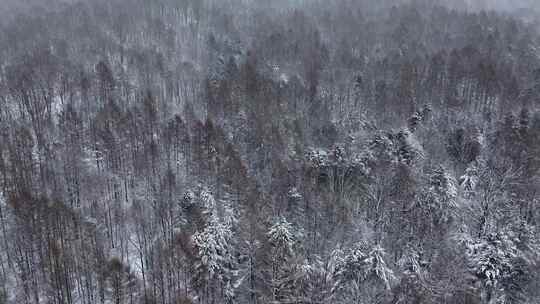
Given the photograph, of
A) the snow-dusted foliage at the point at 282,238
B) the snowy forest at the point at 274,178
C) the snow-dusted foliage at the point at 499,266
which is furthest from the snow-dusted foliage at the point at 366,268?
the snow-dusted foliage at the point at 499,266

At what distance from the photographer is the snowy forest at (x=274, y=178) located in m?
41.0

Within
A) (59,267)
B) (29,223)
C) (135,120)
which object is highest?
(135,120)

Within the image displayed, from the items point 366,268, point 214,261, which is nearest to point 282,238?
point 214,261

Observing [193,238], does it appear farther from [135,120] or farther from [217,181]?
[135,120]

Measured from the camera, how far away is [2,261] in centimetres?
4306

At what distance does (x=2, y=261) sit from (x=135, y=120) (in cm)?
3093

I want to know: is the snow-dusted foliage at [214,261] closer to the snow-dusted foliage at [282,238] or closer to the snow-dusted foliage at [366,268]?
the snow-dusted foliage at [282,238]

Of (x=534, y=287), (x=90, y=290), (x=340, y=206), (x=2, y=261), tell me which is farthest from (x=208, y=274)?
(x=534, y=287)

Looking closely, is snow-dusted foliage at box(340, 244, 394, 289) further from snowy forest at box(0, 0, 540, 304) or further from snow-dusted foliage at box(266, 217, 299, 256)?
snow-dusted foliage at box(266, 217, 299, 256)

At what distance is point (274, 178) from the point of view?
180 ft

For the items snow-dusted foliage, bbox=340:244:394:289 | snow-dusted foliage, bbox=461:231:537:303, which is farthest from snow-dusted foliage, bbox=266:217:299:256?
snow-dusted foliage, bbox=461:231:537:303

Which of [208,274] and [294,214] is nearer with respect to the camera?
[208,274]

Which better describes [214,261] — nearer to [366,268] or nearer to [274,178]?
[366,268]

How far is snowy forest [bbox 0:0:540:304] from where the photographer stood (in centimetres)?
4103
